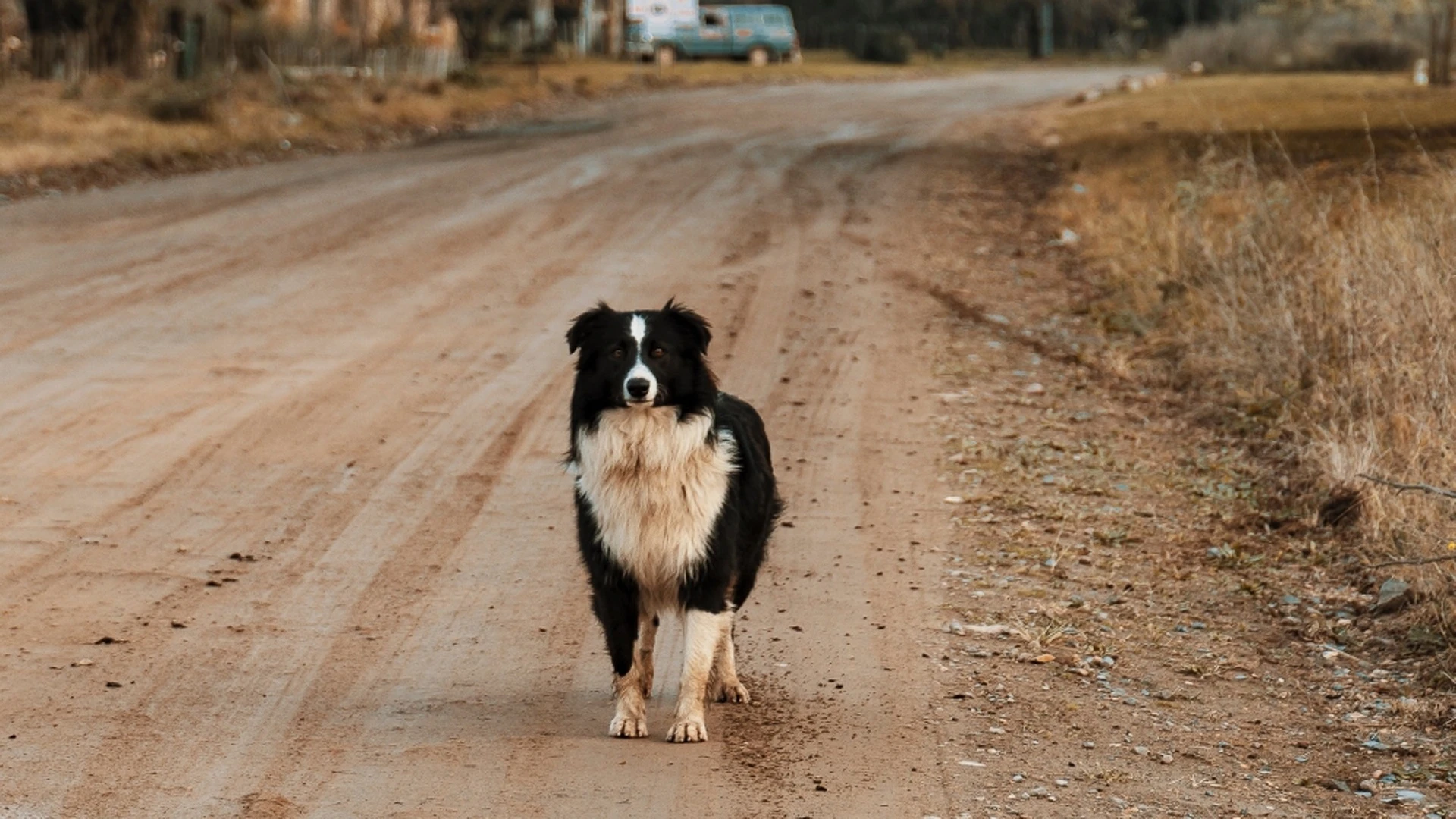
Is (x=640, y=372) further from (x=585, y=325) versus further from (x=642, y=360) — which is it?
(x=585, y=325)

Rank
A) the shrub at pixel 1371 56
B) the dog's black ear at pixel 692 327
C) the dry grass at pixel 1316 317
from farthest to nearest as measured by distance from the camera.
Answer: the shrub at pixel 1371 56 < the dry grass at pixel 1316 317 < the dog's black ear at pixel 692 327

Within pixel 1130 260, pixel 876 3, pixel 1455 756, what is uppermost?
pixel 876 3

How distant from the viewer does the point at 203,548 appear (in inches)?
363

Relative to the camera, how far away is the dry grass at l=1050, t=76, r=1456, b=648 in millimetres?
9914

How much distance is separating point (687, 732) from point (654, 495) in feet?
2.86

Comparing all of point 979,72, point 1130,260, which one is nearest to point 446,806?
point 1130,260

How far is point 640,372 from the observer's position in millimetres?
6562

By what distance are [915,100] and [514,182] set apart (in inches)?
750

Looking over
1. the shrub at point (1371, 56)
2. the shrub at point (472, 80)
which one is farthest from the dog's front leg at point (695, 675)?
the shrub at point (1371, 56)

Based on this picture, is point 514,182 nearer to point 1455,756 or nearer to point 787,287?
point 787,287

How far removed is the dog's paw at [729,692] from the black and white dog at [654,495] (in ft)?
1.05

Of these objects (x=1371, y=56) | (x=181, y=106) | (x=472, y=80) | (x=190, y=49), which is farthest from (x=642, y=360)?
(x=1371, y=56)

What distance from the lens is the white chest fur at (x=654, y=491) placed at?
674cm

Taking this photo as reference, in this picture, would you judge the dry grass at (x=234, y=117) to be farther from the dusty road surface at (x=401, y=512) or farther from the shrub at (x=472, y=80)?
the dusty road surface at (x=401, y=512)
